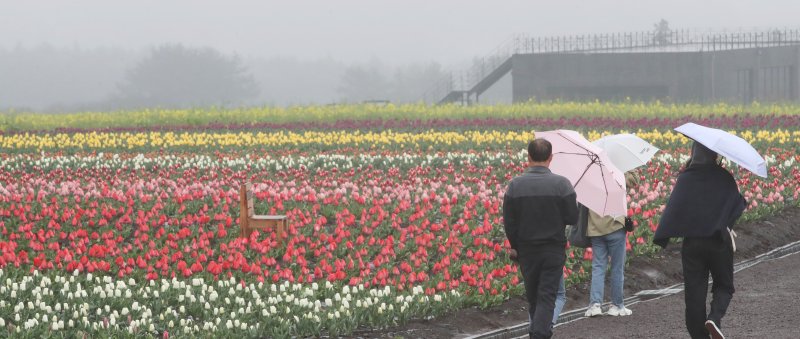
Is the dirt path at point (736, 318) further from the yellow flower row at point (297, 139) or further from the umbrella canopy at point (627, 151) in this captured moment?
the yellow flower row at point (297, 139)

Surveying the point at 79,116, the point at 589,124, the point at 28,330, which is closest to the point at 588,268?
the point at 28,330

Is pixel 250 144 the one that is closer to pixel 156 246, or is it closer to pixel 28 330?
pixel 156 246

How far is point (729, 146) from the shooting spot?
848cm

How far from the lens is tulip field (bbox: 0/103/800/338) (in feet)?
34.0

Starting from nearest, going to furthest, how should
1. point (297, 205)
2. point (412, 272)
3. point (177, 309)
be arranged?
1. point (177, 309)
2. point (412, 272)
3. point (297, 205)

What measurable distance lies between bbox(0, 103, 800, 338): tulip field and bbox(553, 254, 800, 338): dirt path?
1091 millimetres

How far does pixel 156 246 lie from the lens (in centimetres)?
1355

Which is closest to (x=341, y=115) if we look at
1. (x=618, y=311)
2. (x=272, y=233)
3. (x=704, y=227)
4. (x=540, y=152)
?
(x=272, y=233)

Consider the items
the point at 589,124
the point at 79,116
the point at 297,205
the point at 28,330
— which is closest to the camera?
the point at 28,330

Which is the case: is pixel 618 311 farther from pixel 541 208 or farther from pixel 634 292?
pixel 541 208

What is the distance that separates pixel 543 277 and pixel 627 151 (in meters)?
2.34

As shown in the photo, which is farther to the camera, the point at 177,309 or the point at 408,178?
the point at 408,178

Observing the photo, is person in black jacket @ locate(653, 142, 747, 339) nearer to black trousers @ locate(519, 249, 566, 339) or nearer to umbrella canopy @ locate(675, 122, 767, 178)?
umbrella canopy @ locate(675, 122, 767, 178)

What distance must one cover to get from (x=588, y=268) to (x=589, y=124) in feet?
70.6
